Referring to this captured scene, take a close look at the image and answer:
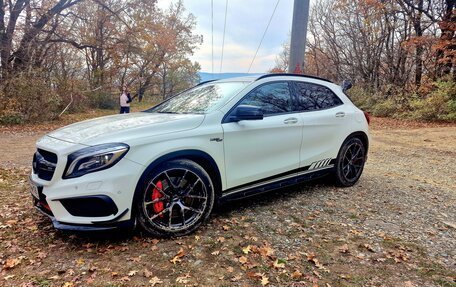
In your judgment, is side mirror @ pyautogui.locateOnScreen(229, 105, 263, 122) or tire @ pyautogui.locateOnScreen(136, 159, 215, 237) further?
side mirror @ pyautogui.locateOnScreen(229, 105, 263, 122)

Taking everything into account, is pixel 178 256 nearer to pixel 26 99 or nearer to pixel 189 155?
pixel 189 155

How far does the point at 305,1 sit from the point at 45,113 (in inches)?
472

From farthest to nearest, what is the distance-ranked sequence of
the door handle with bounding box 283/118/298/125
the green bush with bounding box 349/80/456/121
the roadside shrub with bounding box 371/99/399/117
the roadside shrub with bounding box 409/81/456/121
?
the roadside shrub with bounding box 371/99/399/117 → the green bush with bounding box 349/80/456/121 → the roadside shrub with bounding box 409/81/456/121 → the door handle with bounding box 283/118/298/125

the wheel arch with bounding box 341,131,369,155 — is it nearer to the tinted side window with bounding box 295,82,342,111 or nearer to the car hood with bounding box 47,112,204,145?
the tinted side window with bounding box 295,82,342,111

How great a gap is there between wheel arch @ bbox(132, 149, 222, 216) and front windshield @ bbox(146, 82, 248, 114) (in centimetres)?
56

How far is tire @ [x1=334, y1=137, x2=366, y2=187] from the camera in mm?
4719

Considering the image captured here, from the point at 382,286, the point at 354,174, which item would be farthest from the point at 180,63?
the point at 382,286

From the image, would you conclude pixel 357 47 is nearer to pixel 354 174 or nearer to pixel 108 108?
pixel 108 108

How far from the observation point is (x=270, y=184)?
12.5 ft

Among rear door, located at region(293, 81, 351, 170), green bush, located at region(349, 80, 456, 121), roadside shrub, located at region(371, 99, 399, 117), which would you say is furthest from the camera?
roadside shrub, located at region(371, 99, 399, 117)

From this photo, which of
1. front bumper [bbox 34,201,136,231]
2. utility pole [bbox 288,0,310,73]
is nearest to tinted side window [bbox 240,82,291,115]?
front bumper [bbox 34,201,136,231]

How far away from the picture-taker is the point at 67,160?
2699mm

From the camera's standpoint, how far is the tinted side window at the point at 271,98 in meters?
3.78

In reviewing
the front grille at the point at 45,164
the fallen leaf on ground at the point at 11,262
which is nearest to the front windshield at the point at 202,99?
the front grille at the point at 45,164
